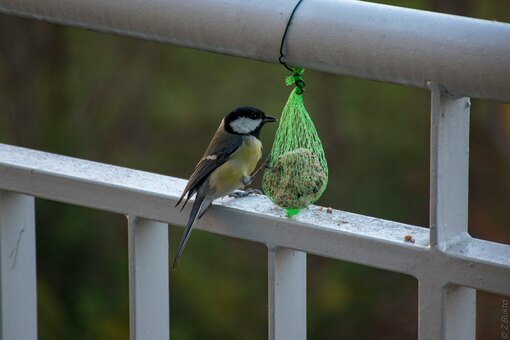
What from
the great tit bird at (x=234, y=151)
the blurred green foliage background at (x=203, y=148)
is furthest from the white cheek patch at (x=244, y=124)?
the blurred green foliage background at (x=203, y=148)

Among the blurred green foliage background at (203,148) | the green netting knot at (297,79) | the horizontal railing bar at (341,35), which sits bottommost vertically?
the blurred green foliage background at (203,148)

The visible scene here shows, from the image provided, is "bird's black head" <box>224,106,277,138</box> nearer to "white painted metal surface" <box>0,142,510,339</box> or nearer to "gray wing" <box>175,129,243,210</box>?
"gray wing" <box>175,129,243,210</box>

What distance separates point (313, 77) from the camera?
7.75m

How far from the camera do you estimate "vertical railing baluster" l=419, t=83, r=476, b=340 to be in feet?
4.72

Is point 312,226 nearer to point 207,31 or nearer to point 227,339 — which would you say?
point 207,31

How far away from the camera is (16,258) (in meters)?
1.93

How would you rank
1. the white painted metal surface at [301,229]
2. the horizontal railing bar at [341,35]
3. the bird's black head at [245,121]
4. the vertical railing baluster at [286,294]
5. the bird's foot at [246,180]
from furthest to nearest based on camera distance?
the bird's foot at [246,180] < the bird's black head at [245,121] < the vertical railing baluster at [286,294] < the white painted metal surface at [301,229] < the horizontal railing bar at [341,35]

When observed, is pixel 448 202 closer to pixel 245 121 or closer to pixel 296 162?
pixel 296 162

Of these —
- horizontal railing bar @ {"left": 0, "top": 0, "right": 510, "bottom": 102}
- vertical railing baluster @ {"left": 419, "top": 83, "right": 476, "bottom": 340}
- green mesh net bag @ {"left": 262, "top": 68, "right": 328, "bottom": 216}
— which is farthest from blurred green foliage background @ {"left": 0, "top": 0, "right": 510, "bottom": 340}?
vertical railing baluster @ {"left": 419, "top": 83, "right": 476, "bottom": 340}

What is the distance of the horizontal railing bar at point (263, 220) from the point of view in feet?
4.80

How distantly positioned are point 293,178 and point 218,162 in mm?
1011

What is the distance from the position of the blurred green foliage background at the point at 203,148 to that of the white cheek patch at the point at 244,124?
375 centimetres

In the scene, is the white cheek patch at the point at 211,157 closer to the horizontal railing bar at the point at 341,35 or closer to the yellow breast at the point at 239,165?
the yellow breast at the point at 239,165

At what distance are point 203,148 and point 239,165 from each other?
4.46 metres
